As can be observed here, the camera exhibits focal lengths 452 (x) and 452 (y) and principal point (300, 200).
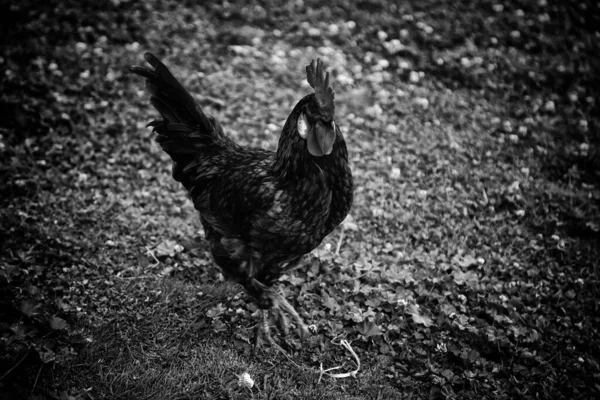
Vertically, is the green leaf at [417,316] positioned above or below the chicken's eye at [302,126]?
below

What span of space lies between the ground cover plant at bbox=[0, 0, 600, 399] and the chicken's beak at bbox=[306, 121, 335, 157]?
1.48 metres

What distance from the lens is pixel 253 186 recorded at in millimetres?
3064

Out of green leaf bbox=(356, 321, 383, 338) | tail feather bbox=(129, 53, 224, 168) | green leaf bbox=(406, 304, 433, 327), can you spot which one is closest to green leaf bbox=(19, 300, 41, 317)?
tail feather bbox=(129, 53, 224, 168)

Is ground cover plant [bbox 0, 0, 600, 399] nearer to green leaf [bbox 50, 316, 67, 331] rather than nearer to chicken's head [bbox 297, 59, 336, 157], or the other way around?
green leaf [bbox 50, 316, 67, 331]

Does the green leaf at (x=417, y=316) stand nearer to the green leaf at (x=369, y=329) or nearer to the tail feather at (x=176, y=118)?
the green leaf at (x=369, y=329)

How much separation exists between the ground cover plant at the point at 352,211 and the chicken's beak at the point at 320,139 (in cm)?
148

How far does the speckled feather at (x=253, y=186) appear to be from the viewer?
286 centimetres

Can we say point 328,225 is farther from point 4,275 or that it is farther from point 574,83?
point 574,83

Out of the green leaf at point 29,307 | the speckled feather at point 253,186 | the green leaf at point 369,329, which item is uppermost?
the speckled feather at point 253,186

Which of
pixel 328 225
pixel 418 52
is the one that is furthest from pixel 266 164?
pixel 418 52

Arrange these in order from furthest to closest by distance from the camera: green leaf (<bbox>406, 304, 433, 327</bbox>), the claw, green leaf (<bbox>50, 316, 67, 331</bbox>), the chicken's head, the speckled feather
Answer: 1. green leaf (<bbox>406, 304, 433, 327</bbox>)
2. the claw
3. green leaf (<bbox>50, 316, 67, 331</bbox>)
4. the speckled feather
5. the chicken's head

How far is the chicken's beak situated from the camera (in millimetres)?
2654

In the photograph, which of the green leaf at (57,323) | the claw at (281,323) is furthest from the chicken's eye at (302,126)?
the green leaf at (57,323)

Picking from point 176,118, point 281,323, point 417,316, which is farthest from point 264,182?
point 417,316
